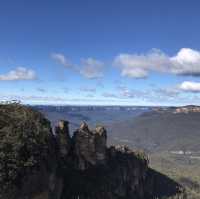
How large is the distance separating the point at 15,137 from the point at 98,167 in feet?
265

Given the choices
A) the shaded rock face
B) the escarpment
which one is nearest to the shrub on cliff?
the escarpment

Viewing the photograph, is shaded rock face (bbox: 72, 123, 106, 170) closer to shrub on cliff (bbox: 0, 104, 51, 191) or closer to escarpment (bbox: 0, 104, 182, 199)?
escarpment (bbox: 0, 104, 182, 199)

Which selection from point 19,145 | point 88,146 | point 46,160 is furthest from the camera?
point 88,146

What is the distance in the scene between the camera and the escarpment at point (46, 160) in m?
107

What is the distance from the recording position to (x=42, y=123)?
13062 cm

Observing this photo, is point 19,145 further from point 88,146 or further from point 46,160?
point 88,146

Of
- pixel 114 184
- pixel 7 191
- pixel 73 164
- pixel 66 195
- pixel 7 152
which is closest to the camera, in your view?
pixel 7 191

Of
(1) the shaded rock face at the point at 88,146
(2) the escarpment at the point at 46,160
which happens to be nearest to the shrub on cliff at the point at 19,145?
(2) the escarpment at the point at 46,160

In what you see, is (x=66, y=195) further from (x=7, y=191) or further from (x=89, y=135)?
(x=7, y=191)

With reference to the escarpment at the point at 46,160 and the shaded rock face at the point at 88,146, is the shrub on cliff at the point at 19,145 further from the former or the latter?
the shaded rock face at the point at 88,146

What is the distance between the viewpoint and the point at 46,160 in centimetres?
11862

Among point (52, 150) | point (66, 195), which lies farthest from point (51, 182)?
point (66, 195)

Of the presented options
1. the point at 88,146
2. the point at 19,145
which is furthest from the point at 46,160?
the point at 88,146

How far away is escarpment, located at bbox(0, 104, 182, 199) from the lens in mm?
107188
